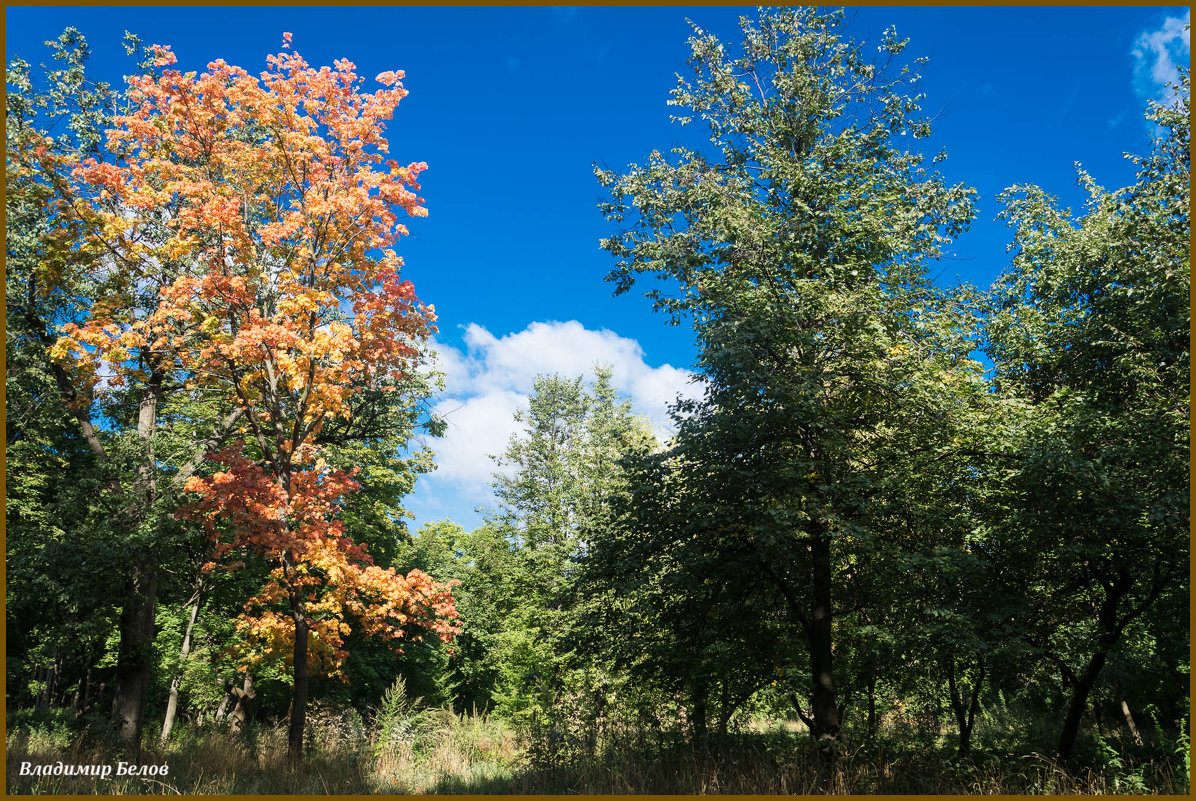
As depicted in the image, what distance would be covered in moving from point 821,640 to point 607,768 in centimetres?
436

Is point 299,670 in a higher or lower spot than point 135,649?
lower

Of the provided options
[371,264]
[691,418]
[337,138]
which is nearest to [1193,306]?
[691,418]

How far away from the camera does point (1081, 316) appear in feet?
40.8

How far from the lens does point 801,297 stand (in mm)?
11586

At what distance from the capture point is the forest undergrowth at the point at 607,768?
26.7 ft

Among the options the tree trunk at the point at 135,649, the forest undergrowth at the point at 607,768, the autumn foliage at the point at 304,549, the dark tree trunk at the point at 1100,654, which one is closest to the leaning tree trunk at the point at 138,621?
the tree trunk at the point at 135,649

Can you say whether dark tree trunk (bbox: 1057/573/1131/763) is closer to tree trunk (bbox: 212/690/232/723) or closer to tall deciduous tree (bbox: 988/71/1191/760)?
tall deciduous tree (bbox: 988/71/1191/760)

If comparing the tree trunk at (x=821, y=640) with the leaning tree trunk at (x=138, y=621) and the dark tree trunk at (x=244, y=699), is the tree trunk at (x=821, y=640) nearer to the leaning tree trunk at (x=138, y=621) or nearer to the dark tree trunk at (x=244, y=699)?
the leaning tree trunk at (x=138, y=621)

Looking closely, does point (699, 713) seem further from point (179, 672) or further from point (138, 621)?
point (179, 672)

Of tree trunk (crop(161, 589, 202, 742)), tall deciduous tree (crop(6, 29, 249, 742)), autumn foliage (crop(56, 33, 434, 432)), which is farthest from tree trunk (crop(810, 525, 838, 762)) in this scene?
tree trunk (crop(161, 589, 202, 742))

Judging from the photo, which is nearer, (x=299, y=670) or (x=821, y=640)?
(x=821, y=640)

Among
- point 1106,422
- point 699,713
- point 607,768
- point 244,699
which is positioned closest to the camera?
point 607,768

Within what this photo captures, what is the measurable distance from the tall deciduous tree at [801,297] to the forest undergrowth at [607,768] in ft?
3.80

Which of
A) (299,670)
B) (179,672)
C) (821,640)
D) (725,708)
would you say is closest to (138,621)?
(299,670)
